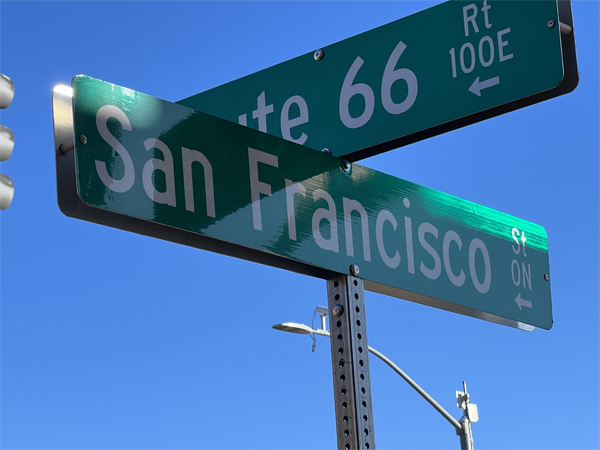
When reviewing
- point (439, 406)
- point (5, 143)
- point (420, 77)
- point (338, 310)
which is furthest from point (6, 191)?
point (439, 406)

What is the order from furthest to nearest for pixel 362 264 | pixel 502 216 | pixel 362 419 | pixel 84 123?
pixel 502 216
pixel 362 264
pixel 362 419
pixel 84 123

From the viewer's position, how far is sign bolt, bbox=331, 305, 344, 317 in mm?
2678

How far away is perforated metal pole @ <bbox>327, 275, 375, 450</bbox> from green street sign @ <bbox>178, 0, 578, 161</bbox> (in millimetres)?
443

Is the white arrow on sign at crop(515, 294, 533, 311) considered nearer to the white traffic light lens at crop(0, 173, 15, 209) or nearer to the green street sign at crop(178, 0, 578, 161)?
the green street sign at crop(178, 0, 578, 161)

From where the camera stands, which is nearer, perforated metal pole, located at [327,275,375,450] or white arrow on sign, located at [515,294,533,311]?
perforated metal pole, located at [327,275,375,450]

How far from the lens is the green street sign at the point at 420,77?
105 inches

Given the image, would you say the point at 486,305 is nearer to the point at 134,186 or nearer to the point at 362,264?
the point at 362,264

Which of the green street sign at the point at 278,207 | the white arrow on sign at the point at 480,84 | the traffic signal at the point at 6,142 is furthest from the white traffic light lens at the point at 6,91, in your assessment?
the white arrow on sign at the point at 480,84

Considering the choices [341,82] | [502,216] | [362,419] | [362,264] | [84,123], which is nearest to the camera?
[84,123]

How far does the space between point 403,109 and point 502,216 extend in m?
0.74

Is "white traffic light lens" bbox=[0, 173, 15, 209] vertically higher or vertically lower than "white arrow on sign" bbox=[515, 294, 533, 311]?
lower

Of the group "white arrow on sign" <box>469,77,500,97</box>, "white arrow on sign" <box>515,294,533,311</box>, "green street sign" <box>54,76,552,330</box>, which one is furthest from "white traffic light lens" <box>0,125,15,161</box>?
"white arrow on sign" <box>515,294,533,311</box>

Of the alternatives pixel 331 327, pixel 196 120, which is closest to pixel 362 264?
pixel 331 327

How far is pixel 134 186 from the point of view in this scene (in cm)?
233
